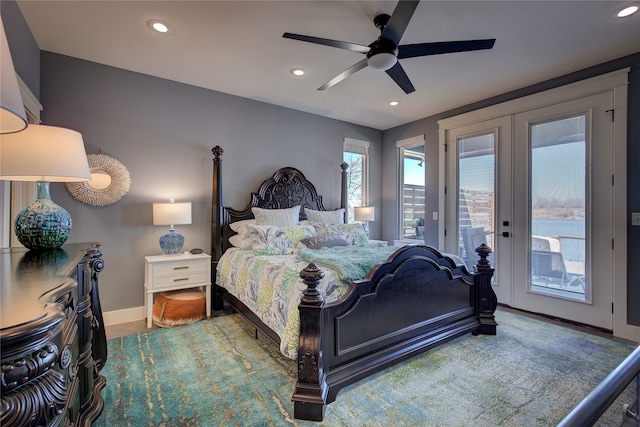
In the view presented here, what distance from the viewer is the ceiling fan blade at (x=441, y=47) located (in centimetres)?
213

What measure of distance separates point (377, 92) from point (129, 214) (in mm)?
3270

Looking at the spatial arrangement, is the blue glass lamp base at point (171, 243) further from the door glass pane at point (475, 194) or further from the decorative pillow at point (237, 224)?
the door glass pane at point (475, 194)

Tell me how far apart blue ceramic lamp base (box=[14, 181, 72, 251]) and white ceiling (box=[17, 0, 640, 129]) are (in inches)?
64.3

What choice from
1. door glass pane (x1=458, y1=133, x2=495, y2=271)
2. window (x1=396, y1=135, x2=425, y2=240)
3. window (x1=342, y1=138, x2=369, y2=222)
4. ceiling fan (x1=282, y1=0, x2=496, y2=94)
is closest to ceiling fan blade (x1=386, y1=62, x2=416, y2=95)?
ceiling fan (x1=282, y1=0, x2=496, y2=94)

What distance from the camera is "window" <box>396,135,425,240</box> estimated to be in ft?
16.3

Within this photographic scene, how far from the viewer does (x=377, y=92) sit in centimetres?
376

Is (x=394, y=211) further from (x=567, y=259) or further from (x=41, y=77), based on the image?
(x=41, y=77)

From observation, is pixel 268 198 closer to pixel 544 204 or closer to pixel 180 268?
pixel 180 268

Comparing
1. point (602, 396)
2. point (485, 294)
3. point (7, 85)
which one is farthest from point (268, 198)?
point (602, 396)

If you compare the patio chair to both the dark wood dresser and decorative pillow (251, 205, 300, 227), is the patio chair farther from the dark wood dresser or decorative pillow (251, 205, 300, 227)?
the dark wood dresser

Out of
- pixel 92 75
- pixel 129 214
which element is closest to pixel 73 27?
pixel 92 75

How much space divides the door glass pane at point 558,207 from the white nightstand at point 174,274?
3.85 metres

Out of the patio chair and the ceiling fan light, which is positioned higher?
the ceiling fan light

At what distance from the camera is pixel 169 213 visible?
10.4 feet
